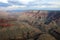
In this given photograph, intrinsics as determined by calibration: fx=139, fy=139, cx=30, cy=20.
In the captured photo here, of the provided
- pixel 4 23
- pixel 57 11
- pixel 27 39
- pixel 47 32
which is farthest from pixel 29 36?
pixel 57 11

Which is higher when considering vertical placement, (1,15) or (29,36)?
(1,15)

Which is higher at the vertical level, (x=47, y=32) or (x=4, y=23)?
(x=4, y=23)

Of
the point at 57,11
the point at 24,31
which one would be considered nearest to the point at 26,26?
the point at 24,31

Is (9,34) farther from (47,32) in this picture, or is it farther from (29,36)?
(47,32)

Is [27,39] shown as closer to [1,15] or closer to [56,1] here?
[1,15]

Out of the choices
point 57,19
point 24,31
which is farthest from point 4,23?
point 57,19

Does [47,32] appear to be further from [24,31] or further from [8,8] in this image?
[8,8]

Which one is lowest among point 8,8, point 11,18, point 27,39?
point 27,39
